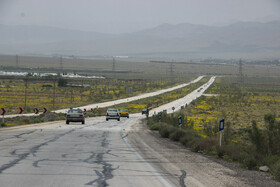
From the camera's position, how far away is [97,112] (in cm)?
6512

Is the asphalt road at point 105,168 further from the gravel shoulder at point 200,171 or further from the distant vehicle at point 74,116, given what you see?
the distant vehicle at point 74,116

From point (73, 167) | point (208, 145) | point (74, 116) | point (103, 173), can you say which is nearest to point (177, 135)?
point (208, 145)

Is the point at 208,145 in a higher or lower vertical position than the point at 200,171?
higher

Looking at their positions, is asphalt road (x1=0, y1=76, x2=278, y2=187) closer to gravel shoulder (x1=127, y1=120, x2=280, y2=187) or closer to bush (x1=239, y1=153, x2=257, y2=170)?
gravel shoulder (x1=127, y1=120, x2=280, y2=187)

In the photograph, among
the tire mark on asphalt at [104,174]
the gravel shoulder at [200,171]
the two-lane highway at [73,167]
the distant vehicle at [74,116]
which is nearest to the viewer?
the tire mark on asphalt at [104,174]

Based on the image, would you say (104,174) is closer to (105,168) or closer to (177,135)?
(105,168)

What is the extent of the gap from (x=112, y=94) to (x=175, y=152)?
92434mm

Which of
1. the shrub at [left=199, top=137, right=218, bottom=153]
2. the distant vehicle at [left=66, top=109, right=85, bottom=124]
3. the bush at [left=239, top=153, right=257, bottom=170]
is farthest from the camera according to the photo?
the distant vehicle at [left=66, top=109, right=85, bottom=124]

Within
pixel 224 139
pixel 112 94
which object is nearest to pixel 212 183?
pixel 224 139

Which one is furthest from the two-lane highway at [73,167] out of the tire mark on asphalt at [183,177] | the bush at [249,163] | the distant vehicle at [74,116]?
the distant vehicle at [74,116]

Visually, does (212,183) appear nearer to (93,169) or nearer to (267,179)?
(267,179)

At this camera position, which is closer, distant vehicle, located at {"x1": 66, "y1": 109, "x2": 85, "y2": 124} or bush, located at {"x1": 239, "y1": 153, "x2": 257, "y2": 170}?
bush, located at {"x1": 239, "y1": 153, "x2": 257, "y2": 170}

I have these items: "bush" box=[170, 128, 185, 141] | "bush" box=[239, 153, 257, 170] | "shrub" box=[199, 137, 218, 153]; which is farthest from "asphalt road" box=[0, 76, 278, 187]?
"bush" box=[170, 128, 185, 141]

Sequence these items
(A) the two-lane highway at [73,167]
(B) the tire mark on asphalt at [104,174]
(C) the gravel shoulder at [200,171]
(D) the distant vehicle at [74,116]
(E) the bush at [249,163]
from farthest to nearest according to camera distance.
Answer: (D) the distant vehicle at [74,116] < (E) the bush at [249,163] < (C) the gravel shoulder at [200,171] < (A) the two-lane highway at [73,167] < (B) the tire mark on asphalt at [104,174]
